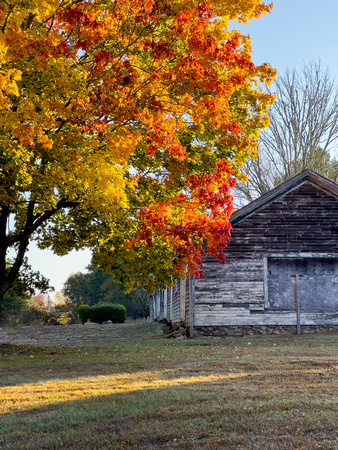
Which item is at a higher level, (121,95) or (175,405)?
(121,95)

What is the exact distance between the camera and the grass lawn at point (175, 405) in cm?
450

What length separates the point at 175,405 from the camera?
224 inches

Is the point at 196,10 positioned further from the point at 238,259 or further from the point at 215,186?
the point at 238,259

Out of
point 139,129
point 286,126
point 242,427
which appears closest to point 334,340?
point 139,129

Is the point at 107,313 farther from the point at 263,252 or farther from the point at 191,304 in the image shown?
the point at 263,252

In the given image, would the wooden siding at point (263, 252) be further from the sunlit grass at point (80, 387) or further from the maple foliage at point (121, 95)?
the sunlit grass at point (80, 387)

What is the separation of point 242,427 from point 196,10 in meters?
8.06

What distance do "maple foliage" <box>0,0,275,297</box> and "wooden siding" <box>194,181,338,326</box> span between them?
623cm

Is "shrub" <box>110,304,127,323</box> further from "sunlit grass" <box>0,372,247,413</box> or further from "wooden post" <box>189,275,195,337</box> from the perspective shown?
"sunlit grass" <box>0,372,247,413</box>

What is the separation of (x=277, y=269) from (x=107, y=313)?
24.9m

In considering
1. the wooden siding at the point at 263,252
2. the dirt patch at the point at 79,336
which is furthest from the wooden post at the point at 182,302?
the wooden siding at the point at 263,252

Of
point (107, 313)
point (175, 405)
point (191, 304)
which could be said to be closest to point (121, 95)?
point (175, 405)

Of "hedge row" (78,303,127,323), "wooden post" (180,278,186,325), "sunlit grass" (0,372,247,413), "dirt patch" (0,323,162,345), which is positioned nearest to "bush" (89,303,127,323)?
"hedge row" (78,303,127,323)

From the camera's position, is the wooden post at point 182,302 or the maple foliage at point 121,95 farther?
the wooden post at point 182,302
